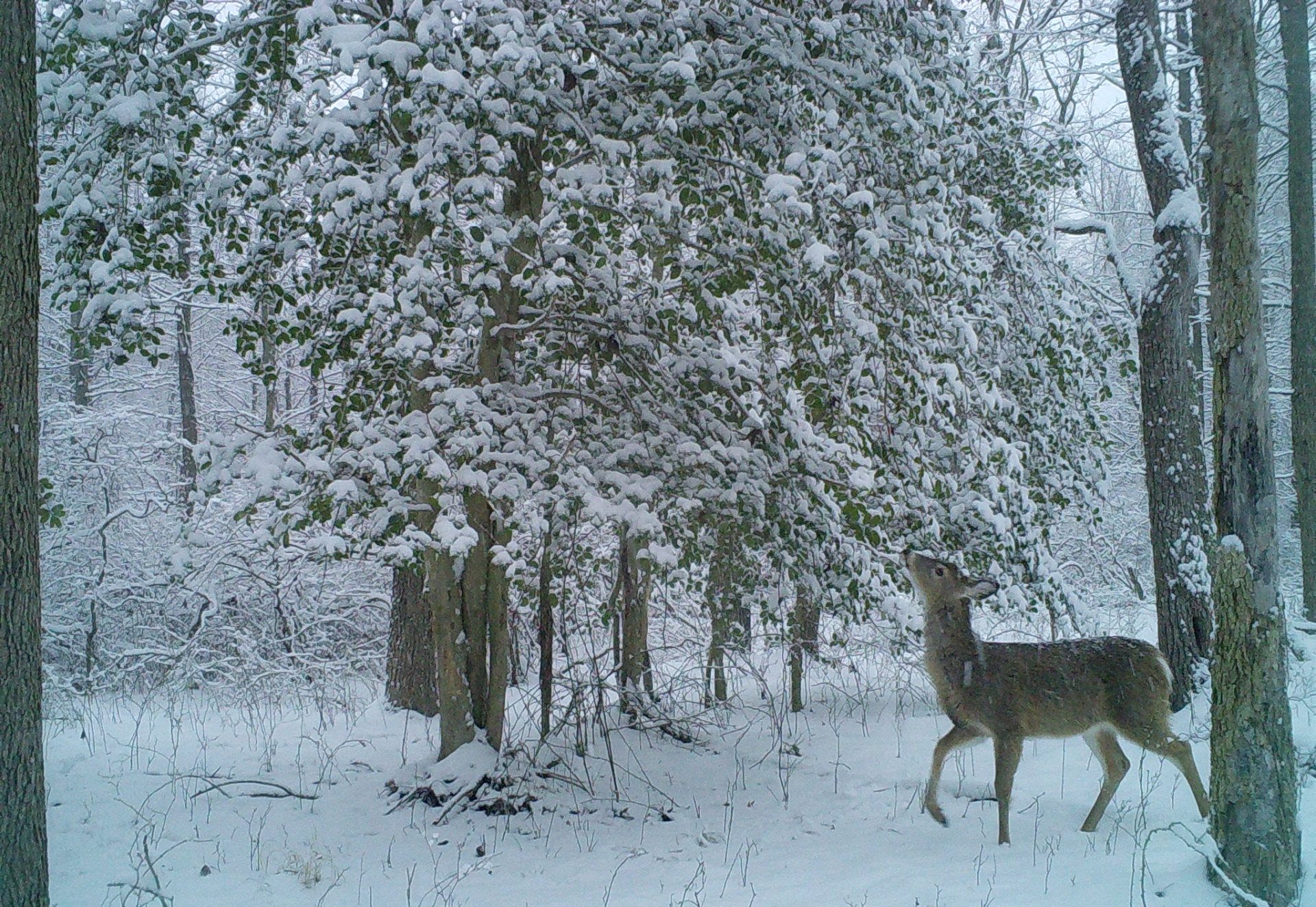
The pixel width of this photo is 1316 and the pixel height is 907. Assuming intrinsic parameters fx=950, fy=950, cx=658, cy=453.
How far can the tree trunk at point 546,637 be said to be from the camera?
6219 mm

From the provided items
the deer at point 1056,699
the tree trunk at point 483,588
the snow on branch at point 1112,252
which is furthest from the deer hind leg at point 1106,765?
the snow on branch at point 1112,252

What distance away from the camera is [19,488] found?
12.6 feet

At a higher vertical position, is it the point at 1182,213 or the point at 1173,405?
the point at 1182,213

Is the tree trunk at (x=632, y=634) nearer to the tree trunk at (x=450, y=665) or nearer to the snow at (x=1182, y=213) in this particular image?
the tree trunk at (x=450, y=665)

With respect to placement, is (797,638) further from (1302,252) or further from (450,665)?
(1302,252)

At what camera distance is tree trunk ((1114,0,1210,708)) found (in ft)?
26.8

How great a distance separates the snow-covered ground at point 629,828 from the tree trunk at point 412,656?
91 cm

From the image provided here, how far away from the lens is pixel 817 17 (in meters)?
5.53

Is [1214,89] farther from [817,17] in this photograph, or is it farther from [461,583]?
[461,583]

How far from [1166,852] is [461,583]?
14.6ft

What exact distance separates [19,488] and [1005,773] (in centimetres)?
516

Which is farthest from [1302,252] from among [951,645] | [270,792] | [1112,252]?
[270,792]

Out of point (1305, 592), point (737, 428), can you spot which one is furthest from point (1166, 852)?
point (1305, 592)

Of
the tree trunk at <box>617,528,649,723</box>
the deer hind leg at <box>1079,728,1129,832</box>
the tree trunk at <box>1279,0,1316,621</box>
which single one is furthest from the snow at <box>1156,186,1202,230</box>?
the tree trunk at <box>617,528,649,723</box>
